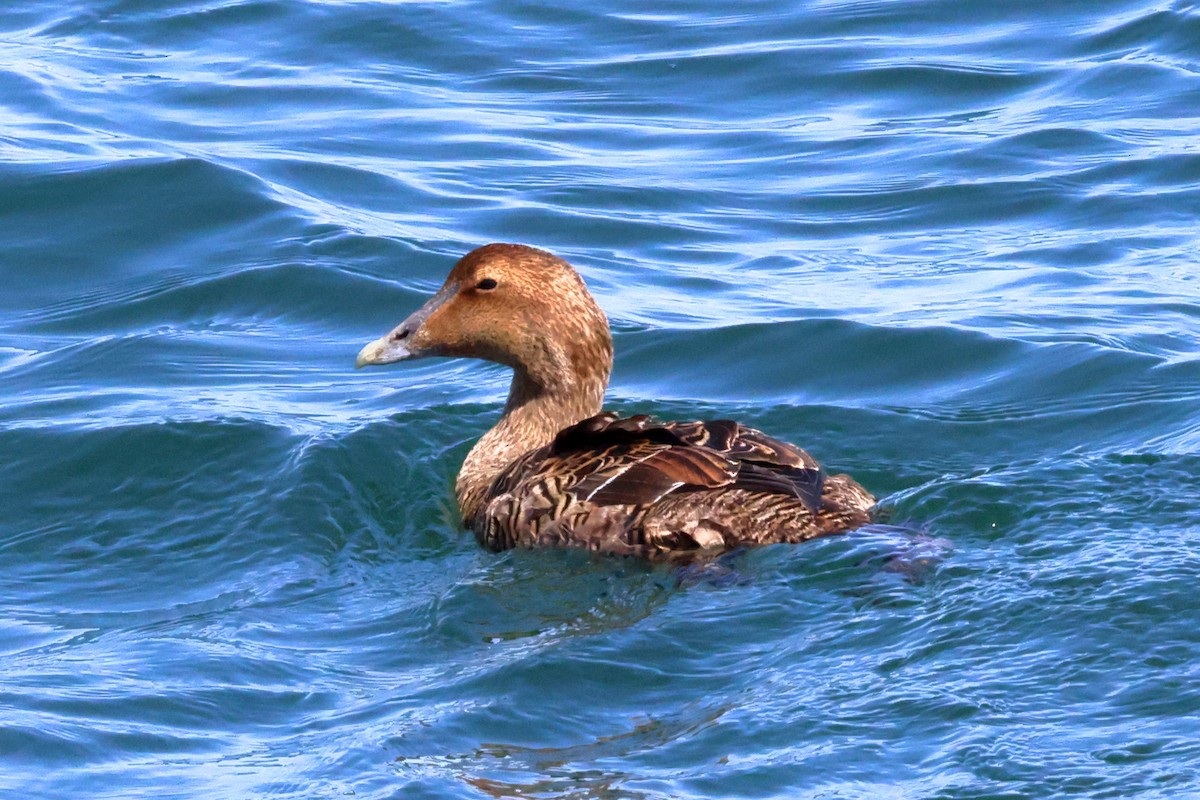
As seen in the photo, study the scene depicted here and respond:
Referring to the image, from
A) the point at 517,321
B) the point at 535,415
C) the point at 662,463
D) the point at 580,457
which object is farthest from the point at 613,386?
the point at 662,463

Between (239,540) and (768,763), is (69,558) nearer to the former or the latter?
(239,540)

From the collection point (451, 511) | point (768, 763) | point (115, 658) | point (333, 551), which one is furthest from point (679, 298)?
point (768, 763)

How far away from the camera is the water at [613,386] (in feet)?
17.4

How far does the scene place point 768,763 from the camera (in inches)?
198

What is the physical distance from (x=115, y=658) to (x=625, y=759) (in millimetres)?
1889

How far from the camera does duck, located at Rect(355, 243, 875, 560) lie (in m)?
6.48

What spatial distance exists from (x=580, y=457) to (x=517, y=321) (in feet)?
2.94

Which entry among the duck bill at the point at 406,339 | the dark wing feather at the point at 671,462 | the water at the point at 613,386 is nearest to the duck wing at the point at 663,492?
the dark wing feather at the point at 671,462

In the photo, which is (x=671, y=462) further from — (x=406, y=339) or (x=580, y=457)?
(x=406, y=339)

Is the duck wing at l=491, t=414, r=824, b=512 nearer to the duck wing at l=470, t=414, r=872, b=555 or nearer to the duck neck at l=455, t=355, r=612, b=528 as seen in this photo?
the duck wing at l=470, t=414, r=872, b=555

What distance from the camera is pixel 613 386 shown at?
9.18 m

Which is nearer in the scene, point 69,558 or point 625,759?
point 625,759

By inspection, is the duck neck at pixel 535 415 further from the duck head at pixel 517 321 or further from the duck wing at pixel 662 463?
the duck wing at pixel 662 463

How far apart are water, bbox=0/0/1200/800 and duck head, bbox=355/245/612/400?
680 millimetres
